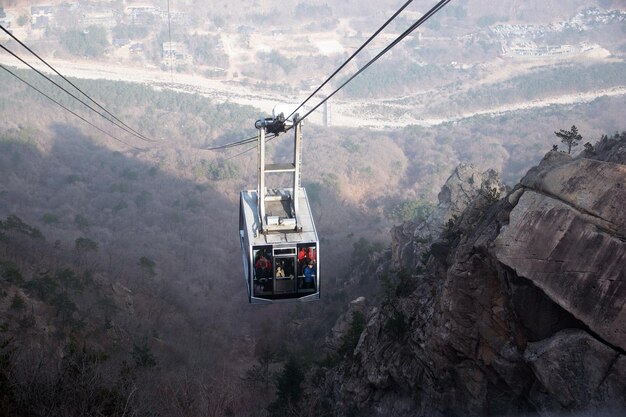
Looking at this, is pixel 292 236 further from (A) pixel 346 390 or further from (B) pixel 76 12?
(B) pixel 76 12

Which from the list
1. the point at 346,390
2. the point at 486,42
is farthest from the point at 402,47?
the point at 346,390

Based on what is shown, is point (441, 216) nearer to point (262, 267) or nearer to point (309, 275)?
point (309, 275)

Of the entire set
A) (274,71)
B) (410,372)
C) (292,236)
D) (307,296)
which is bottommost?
(410,372)

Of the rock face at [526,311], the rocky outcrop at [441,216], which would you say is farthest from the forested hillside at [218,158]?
the rock face at [526,311]

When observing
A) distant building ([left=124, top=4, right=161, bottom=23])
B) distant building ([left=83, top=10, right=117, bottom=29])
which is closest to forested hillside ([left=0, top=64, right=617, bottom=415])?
distant building ([left=83, top=10, right=117, bottom=29])

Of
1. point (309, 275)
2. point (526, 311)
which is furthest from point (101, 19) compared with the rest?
point (526, 311)

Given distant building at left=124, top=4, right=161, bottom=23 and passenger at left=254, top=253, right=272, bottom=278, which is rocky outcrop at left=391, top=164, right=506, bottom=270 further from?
distant building at left=124, top=4, right=161, bottom=23
